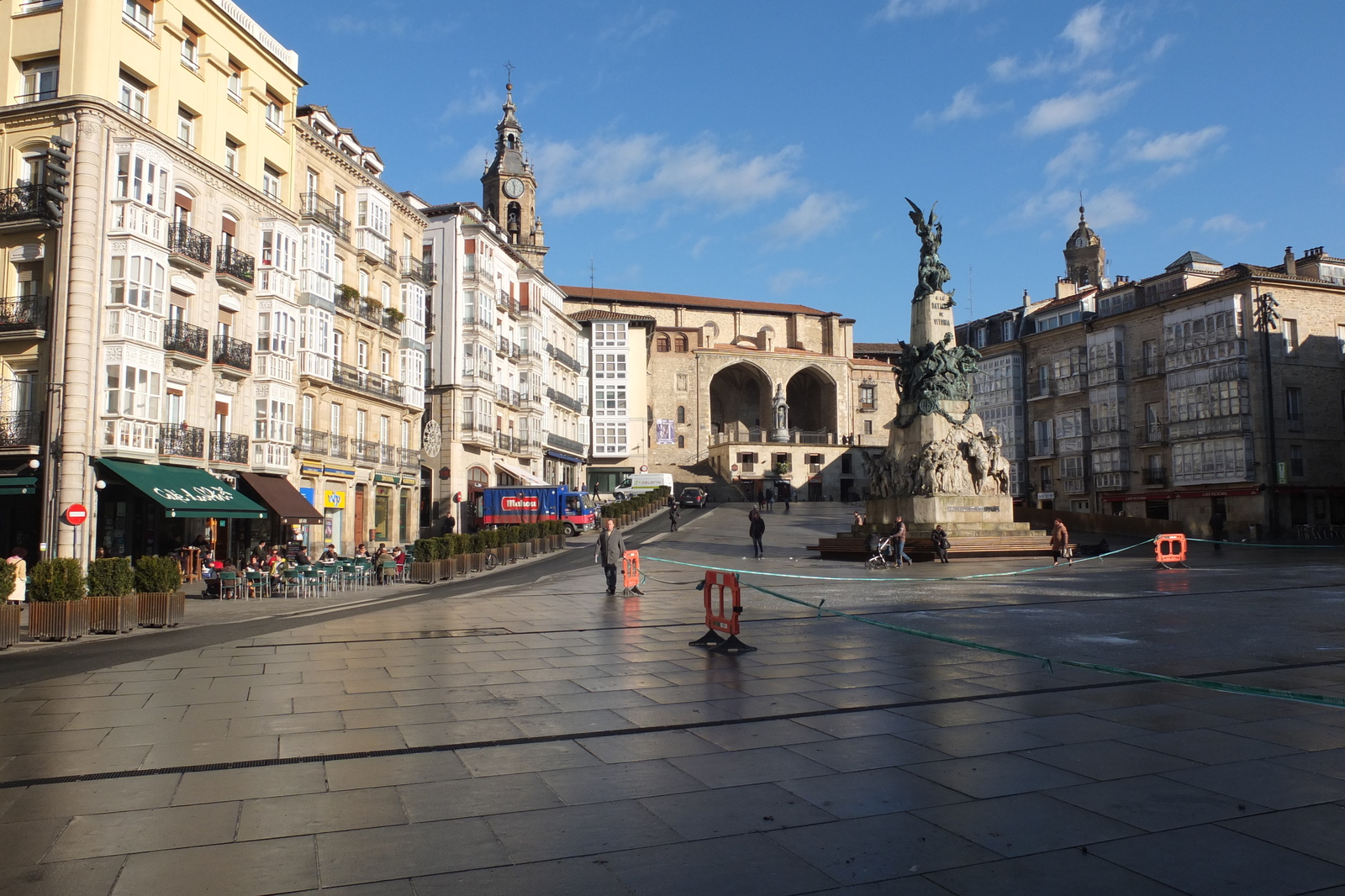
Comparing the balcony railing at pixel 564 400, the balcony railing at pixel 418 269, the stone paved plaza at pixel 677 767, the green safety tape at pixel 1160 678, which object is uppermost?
the balcony railing at pixel 418 269

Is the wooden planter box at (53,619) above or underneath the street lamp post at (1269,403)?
underneath

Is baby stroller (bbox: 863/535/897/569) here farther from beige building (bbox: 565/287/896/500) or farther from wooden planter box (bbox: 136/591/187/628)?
beige building (bbox: 565/287/896/500)

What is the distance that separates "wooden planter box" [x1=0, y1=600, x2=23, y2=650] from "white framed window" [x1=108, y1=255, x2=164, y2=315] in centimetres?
1441

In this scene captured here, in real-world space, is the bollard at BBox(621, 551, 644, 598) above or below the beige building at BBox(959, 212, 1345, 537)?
below

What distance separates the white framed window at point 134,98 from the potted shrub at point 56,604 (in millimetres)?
16979

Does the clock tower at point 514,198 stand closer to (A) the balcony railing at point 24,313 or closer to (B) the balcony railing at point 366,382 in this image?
(B) the balcony railing at point 366,382

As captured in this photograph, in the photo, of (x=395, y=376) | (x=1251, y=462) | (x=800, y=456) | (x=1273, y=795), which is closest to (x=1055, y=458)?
(x=1251, y=462)

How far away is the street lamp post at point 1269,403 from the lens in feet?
153

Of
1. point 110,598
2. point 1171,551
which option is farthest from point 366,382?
point 1171,551

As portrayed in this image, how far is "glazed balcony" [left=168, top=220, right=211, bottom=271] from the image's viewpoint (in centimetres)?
2791

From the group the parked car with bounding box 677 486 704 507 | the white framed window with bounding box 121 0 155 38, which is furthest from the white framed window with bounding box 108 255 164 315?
the parked car with bounding box 677 486 704 507

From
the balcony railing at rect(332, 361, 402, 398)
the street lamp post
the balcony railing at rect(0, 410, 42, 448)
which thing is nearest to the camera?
the balcony railing at rect(0, 410, 42, 448)

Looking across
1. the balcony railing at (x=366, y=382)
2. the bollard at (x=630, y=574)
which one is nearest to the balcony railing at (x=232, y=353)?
the balcony railing at (x=366, y=382)

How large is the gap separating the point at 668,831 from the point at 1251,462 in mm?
51516
